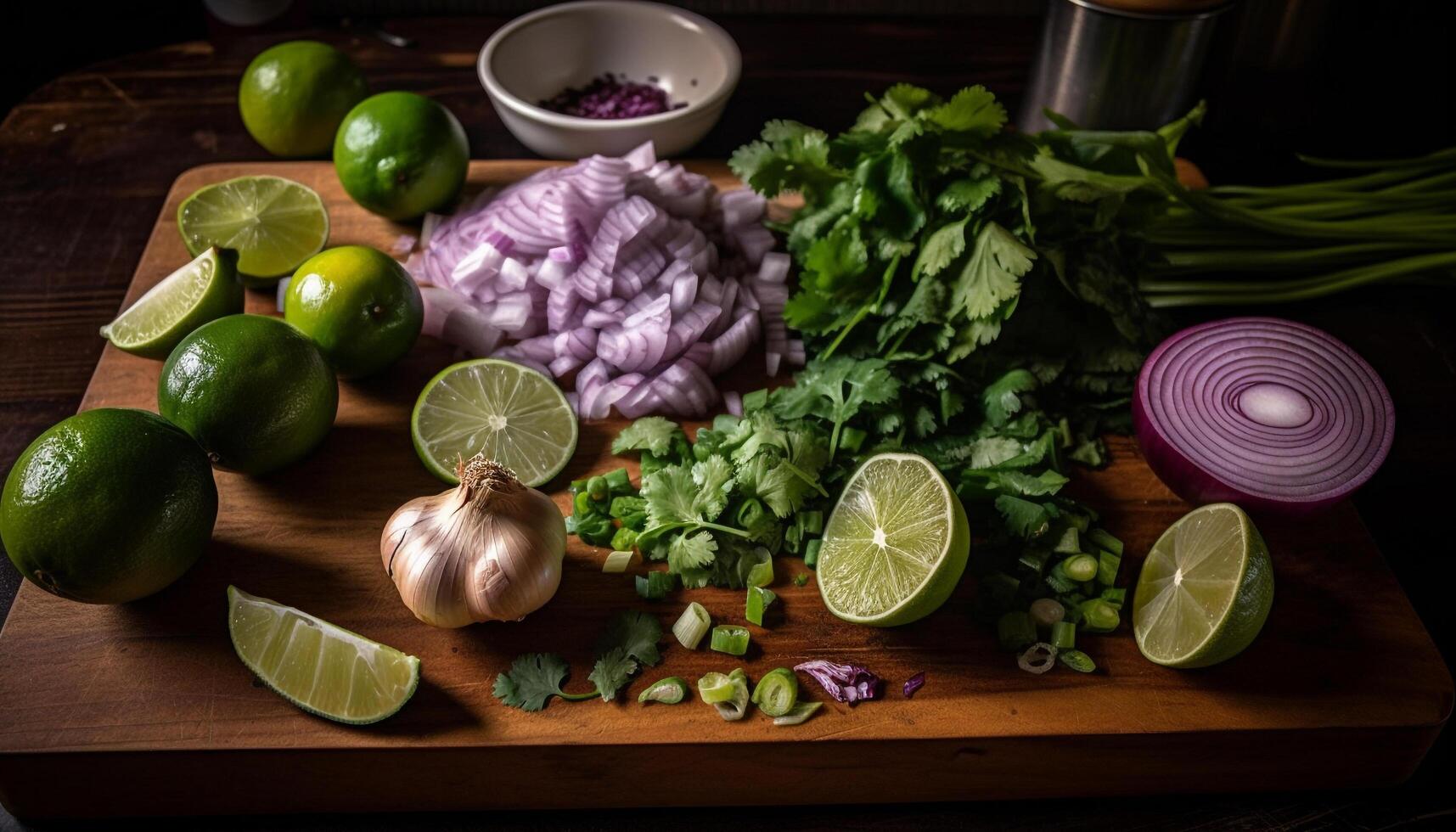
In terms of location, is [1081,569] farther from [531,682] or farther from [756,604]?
[531,682]

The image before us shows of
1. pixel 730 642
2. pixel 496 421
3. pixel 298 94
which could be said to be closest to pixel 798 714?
pixel 730 642

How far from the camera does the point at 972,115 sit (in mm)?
1775

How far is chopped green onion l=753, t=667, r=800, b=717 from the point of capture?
4.71 feet

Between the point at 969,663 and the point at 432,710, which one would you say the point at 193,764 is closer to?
the point at 432,710

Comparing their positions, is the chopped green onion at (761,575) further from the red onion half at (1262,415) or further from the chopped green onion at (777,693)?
the red onion half at (1262,415)

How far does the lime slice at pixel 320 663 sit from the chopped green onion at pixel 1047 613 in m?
0.87

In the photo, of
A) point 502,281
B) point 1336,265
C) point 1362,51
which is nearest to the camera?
point 502,281

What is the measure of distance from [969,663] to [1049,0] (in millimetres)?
1427

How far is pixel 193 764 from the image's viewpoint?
4.58ft

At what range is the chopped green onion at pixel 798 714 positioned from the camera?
142cm

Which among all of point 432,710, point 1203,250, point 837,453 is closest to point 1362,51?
point 1203,250

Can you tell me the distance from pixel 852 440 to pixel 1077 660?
18.8 inches

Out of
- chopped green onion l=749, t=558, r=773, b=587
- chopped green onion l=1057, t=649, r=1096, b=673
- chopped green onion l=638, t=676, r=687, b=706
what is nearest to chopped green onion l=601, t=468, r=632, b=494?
chopped green onion l=749, t=558, r=773, b=587

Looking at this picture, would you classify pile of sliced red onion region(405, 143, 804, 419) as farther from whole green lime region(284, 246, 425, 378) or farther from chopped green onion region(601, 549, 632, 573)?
chopped green onion region(601, 549, 632, 573)
